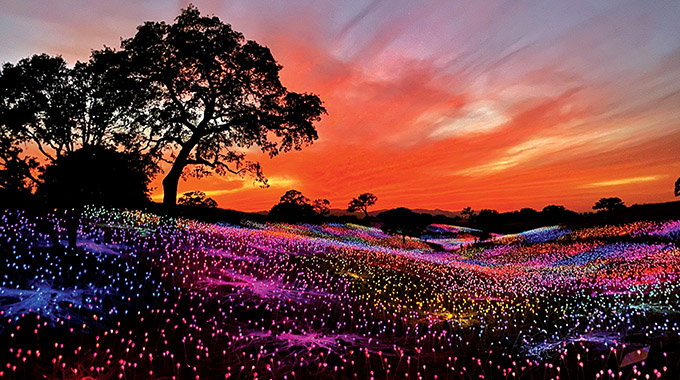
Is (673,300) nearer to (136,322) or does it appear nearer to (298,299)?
(298,299)

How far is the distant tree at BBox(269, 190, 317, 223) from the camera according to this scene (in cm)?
4834

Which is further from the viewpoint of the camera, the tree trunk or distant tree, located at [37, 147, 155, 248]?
the tree trunk

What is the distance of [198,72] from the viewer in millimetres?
25250

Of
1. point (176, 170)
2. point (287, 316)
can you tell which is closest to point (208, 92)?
point (176, 170)

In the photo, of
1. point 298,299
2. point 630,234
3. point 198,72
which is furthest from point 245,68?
point 630,234

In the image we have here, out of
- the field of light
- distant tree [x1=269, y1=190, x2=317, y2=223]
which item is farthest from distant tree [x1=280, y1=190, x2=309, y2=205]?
the field of light

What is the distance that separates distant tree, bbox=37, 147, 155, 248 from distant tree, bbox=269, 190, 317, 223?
3466 cm

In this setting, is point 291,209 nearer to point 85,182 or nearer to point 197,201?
point 197,201

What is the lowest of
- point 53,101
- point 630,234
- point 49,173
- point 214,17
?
point 630,234

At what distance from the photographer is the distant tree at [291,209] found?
48344mm

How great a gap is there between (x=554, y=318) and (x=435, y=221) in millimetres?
65680

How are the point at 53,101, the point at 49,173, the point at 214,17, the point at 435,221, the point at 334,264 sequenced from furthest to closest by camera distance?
the point at 435,221
the point at 53,101
the point at 214,17
the point at 334,264
the point at 49,173

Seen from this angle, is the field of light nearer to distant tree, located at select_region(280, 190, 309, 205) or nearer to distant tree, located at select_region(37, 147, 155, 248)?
distant tree, located at select_region(37, 147, 155, 248)

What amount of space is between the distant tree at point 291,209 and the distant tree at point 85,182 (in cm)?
3466
